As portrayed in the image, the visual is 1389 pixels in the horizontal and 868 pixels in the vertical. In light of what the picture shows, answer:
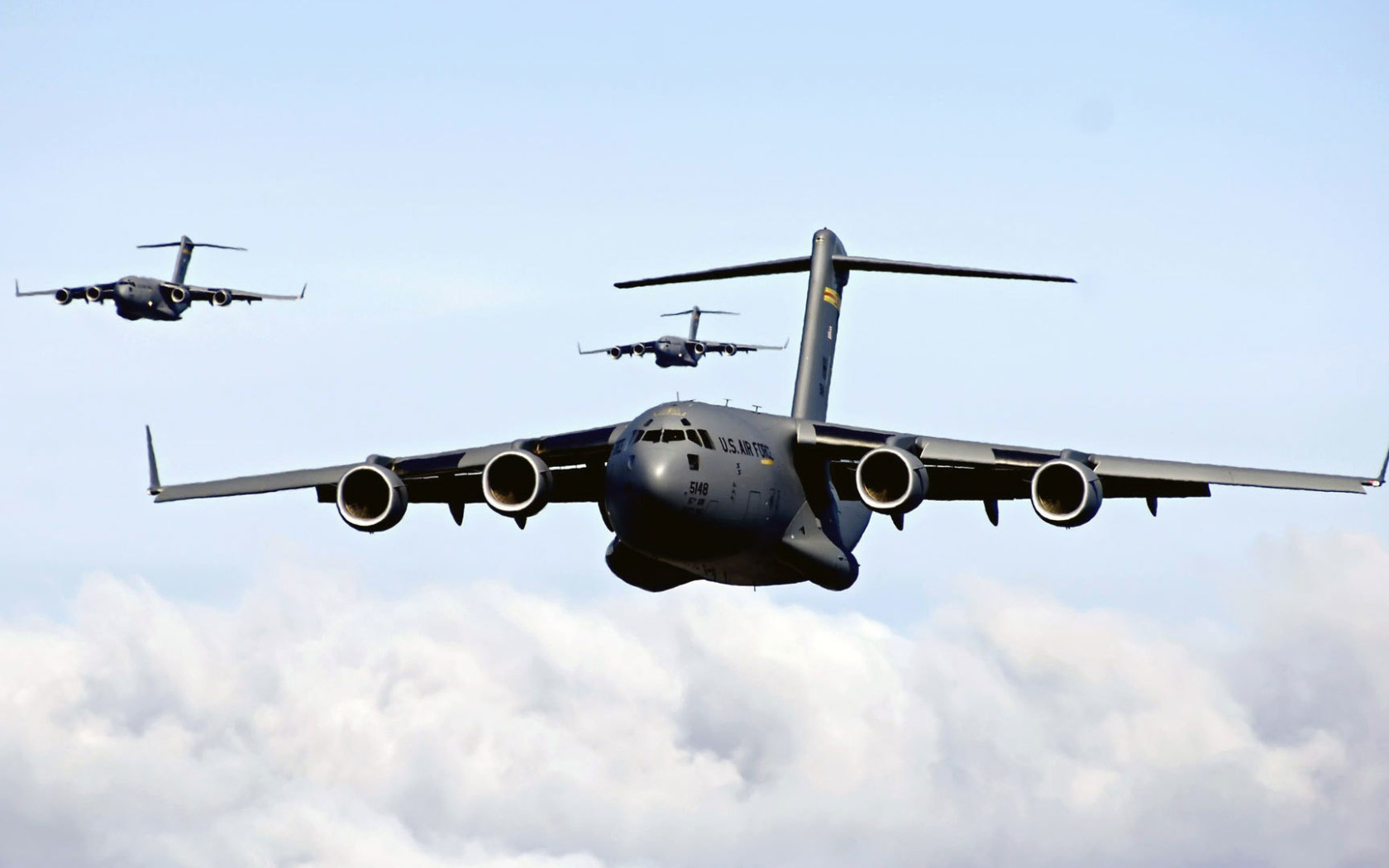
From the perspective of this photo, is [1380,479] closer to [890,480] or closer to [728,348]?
[890,480]

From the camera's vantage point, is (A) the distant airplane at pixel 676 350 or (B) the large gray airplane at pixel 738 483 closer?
(B) the large gray airplane at pixel 738 483

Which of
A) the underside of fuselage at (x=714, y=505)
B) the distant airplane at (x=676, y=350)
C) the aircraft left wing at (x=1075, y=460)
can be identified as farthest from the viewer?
the distant airplane at (x=676, y=350)

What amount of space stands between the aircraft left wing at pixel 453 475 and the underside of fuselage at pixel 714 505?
5.89 feet

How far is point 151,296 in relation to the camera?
5819 cm

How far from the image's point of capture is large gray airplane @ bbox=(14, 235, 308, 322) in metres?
58.2

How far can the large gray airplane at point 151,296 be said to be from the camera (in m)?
58.2

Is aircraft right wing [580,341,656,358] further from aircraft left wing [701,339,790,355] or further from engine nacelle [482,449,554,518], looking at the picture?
engine nacelle [482,449,554,518]

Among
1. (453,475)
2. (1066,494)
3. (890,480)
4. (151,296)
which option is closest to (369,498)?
(453,475)

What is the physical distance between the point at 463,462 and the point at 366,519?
177 centimetres

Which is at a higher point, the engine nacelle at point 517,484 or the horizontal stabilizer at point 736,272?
the horizontal stabilizer at point 736,272

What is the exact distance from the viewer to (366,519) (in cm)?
2542

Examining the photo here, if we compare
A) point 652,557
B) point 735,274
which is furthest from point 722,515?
point 735,274

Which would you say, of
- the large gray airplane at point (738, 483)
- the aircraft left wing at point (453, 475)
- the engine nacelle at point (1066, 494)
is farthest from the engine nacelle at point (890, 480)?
the aircraft left wing at point (453, 475)

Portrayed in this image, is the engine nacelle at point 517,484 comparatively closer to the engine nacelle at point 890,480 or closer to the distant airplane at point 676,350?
the engine nacelle at point 890,480
